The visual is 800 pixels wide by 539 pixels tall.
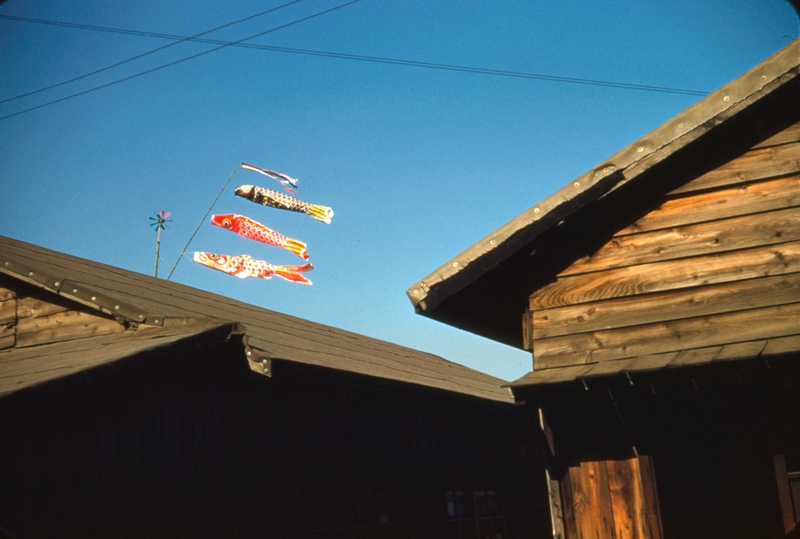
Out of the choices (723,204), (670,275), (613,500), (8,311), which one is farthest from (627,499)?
(8,311)

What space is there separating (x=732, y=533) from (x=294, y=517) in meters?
4.75

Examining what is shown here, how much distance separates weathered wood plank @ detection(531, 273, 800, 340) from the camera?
573cm

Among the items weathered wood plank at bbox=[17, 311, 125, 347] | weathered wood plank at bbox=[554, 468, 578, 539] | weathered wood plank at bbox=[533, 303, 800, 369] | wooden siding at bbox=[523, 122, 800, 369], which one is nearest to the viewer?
weathered wood plank at bbox=[533, 303, 800, 369]

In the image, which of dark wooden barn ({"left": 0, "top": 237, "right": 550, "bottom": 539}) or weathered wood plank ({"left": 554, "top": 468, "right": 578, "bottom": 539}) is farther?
dark wooden barn ({"left": 0, "top": 237, "right": 550, "bottom": 539})

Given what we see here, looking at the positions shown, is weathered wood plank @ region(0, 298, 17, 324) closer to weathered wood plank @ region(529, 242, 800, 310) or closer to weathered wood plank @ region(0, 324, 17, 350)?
weathered wood plank @ region(0, 324, 17, 350)

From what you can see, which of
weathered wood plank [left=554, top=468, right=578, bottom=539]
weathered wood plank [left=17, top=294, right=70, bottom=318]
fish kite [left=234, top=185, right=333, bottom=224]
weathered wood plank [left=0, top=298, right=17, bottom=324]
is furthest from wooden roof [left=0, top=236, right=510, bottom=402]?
weathered wood plank [left=554, top=468, right=578, bottom=539]

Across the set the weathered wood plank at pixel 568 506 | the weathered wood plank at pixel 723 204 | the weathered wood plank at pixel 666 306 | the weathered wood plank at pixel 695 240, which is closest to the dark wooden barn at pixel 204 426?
the weathered wood plank at pixel 568 506

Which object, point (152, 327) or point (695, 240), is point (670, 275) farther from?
point (152, 327)

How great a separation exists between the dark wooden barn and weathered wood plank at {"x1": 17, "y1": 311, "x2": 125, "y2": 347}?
22 mm

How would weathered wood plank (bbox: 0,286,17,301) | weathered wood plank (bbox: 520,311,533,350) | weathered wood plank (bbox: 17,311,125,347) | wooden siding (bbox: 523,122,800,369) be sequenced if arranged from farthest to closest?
weathered wood plank (bbox: 0,286,17,301), weathered wood plank (bbox: 17,311,125,347), weathered wood plank (bbox: 520,311,533,350), wooden siding (bbox: 523,122,800,369)

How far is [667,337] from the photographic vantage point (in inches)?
233

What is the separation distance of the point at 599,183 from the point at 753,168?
1.31 meters

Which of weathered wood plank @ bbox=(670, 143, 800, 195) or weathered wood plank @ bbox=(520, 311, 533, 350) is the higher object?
weathered wood plank @ bbox=(670, 143, 800, 195)

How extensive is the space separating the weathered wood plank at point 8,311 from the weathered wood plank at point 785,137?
902 centimetres
